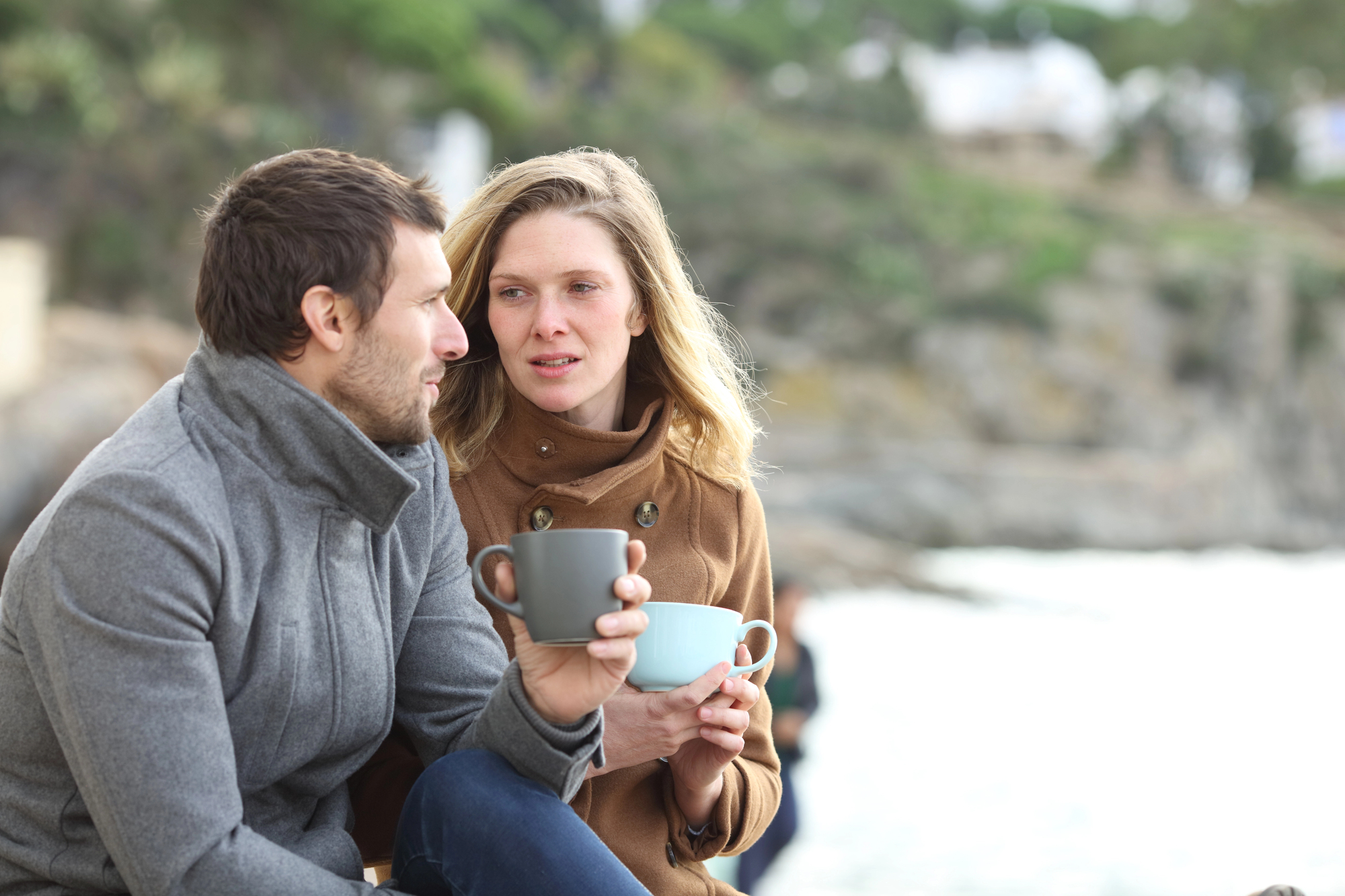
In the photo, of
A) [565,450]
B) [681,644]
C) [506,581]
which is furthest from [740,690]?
[565,450]

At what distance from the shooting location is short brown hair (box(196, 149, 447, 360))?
1.52 metres

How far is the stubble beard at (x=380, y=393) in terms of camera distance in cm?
160

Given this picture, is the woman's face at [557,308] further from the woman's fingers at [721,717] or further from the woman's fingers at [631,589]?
the woman's fingers at [631,589]

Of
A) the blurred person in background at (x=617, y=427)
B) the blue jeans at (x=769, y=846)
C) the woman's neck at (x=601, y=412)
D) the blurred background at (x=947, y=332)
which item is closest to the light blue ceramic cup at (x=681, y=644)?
the blurred person in background at (x=617, y=427)

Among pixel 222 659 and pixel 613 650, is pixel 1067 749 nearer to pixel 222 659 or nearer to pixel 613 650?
pixel 613 650

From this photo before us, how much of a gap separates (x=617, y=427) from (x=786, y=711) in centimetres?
254

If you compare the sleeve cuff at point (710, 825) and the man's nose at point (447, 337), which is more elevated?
the man's nose at point (447, 337)

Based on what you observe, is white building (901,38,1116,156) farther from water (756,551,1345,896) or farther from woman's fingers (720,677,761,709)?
woman's fingers (720,677,761,709)

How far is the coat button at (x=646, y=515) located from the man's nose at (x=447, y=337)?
56cm

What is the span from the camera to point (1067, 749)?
428 inches

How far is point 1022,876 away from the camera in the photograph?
7500 mm

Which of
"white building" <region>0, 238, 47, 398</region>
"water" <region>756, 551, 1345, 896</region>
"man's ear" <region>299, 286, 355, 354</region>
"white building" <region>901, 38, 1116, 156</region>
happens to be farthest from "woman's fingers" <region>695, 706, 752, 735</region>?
"white building" <region>901, 38, 1116, 156</region>

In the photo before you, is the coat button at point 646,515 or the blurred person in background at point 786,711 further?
the blurred person in background at point 786,711

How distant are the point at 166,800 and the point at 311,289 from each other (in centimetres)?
58
